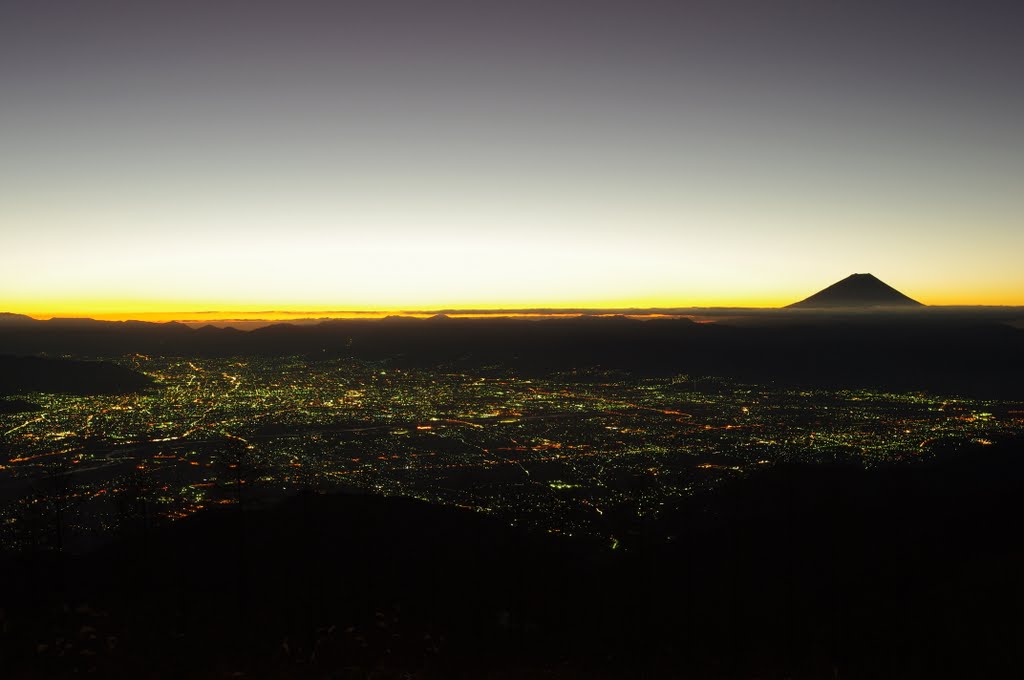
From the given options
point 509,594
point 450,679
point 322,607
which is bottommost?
point 509,594

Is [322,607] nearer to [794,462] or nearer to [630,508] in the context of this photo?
[630,508]

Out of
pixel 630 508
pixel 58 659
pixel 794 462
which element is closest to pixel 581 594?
pixel 58 659

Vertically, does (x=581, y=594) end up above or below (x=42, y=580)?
below

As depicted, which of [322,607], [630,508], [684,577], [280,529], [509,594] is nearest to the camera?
[322,607]

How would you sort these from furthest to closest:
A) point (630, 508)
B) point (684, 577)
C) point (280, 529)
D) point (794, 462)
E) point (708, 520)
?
point (794, 462) < point (630, 508) < point (708, 520) < point (280, 529) < point (684, 577)

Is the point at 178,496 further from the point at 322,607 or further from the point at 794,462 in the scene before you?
the point at 794,462

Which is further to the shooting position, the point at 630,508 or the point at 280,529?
the point at 630,508
